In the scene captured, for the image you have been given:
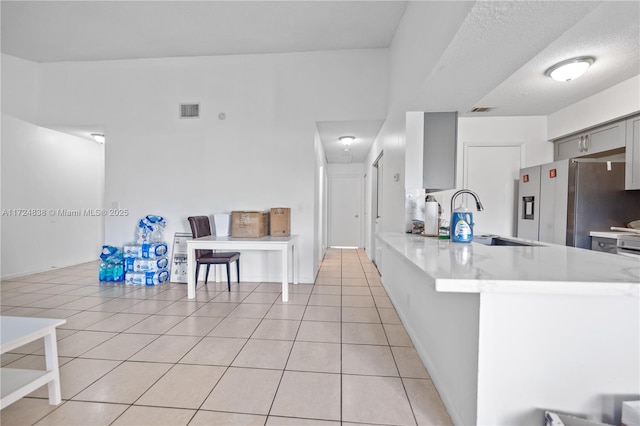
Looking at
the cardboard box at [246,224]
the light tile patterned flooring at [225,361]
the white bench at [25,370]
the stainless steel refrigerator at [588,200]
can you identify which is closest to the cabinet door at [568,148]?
the stainless steel refrigerator at [588,200]

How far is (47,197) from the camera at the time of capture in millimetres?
4441

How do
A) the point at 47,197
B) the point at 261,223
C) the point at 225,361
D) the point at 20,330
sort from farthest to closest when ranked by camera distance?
the point at 47,197
the point at 261,223
the point at 225,361
the point at 20,330

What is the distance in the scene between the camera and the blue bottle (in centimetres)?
200

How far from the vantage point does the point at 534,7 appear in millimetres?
1364

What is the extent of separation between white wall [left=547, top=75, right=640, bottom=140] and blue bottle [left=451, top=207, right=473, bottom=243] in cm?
245

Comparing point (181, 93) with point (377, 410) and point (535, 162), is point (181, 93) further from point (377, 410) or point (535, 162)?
point (535, 162)

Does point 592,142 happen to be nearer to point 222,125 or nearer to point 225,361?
point 225,361

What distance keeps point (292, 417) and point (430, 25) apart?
278 cm

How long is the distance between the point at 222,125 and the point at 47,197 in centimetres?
328

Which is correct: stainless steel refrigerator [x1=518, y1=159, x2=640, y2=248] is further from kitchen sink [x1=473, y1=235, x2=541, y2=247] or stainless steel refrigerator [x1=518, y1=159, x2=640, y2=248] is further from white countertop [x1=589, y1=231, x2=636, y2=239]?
kitchen sink [x1=473, y1=235, x2=541, y2=247]

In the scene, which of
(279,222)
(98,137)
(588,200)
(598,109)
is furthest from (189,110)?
(598,109)

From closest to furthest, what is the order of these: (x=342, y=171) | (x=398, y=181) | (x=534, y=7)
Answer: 1. (x=534, y=7)
2. (x=398, y=181)
3. (x=342, y=171)

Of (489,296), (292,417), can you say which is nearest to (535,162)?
(489,296)

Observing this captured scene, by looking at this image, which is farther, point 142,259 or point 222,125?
point 222,125
